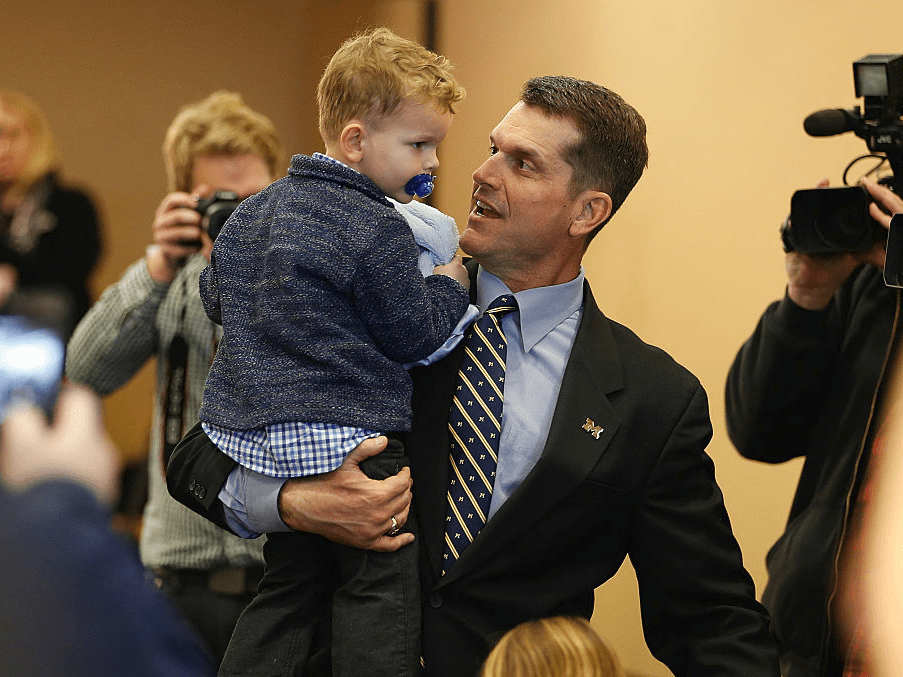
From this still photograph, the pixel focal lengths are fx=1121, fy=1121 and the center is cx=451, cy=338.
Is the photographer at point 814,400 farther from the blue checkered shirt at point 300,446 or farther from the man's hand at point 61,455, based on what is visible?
the man's hand at point 61,455

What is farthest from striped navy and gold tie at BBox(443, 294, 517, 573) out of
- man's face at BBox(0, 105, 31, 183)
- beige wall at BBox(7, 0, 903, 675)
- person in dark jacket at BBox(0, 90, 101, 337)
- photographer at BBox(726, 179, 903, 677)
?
man's face at BBox(0, 105, 31, 183)

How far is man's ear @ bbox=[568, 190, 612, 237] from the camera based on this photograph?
6.97ft

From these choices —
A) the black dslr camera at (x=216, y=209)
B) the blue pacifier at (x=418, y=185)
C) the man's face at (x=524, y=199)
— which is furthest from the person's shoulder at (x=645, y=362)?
the black dslr camera at (x=216, y=209)

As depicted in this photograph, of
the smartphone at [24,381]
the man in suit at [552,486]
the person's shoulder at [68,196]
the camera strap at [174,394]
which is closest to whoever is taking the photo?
the smartphone at [24,381]

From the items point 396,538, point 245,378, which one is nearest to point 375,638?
point 396,538

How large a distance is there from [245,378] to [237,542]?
98cm

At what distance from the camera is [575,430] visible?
1846 millimetres

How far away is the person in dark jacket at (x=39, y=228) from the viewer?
157 inches

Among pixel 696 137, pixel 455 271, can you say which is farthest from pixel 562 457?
pixel 696 137

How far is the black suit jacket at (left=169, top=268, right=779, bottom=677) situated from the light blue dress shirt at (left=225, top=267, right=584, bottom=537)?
0.16 ft

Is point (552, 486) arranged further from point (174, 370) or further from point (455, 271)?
point (174, 370)

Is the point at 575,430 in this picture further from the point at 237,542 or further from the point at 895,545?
the point at 237,542

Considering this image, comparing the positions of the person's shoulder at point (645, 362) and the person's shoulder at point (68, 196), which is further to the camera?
the person's shoulder at point (68, 196)

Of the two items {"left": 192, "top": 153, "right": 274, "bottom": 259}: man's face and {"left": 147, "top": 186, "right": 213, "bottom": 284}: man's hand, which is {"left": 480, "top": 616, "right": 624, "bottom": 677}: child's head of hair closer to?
{"left": 147, "top": 186, "right": 213, "bottom": 284}: man's hand
